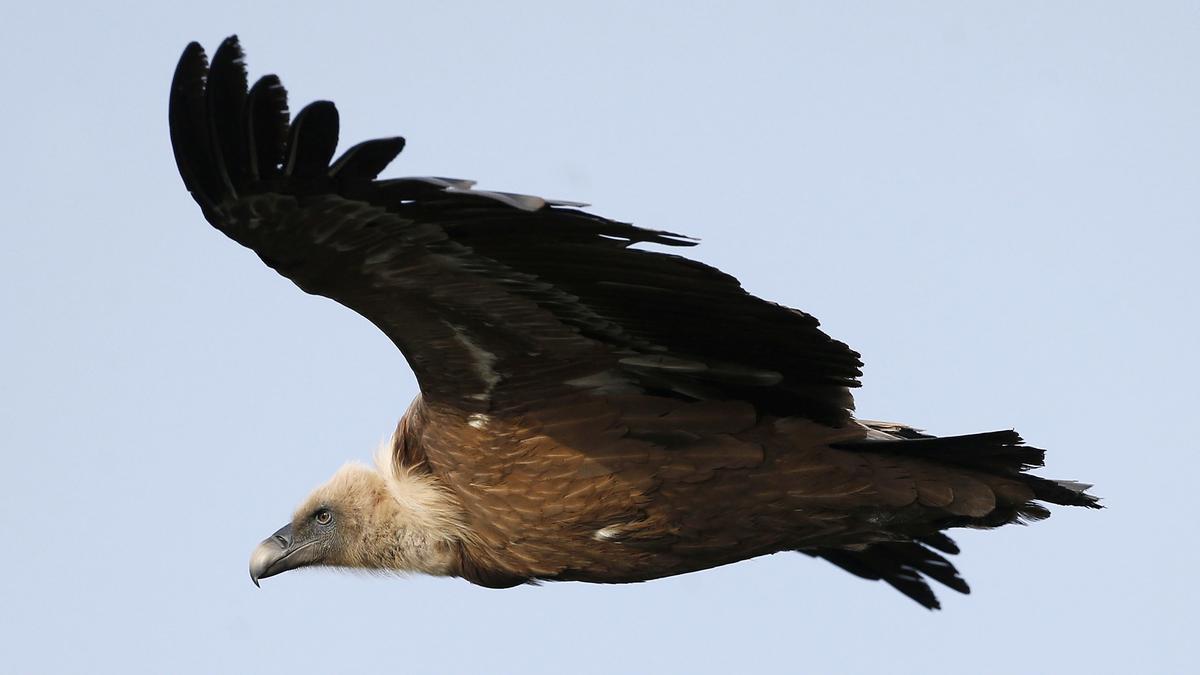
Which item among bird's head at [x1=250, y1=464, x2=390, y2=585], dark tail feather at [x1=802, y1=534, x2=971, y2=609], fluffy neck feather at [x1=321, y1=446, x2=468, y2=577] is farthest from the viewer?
dark tail feather at [x1=802, y1=534, x2=971, y2=609]

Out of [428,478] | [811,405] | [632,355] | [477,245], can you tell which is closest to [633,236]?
[477,245]

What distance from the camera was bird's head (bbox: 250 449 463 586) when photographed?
738cm

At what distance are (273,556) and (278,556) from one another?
0.04 meters

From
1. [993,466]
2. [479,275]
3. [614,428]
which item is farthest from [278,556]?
[993,466]

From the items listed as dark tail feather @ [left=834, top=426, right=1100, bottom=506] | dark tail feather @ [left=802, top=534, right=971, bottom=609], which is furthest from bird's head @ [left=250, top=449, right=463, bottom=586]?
dark tail feather @ [left=802, top=534, right=971, bottom=609]

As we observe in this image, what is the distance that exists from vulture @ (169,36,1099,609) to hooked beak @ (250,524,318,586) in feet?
1.73

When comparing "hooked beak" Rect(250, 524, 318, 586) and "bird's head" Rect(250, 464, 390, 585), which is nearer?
"bird's head" Rect(250, 464, 390, 585)

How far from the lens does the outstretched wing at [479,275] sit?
5719 mm

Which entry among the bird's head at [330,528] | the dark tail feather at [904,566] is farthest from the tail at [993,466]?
the bird's head at [330,528]

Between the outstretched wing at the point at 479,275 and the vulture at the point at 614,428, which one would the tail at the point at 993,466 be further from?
the outstretched wing at the point at 479,275

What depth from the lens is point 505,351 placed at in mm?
6770

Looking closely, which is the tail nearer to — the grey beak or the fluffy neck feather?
the fluffy neck feather

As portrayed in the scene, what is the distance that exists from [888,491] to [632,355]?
1.14 m

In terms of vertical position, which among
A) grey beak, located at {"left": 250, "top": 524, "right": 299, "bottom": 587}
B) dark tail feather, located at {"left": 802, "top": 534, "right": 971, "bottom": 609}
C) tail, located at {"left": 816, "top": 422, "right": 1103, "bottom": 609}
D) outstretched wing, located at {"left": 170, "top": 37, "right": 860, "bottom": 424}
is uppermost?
outstretched wing, located at {"left": 170, "top": 37, "right": 860, "bottom": 424}
